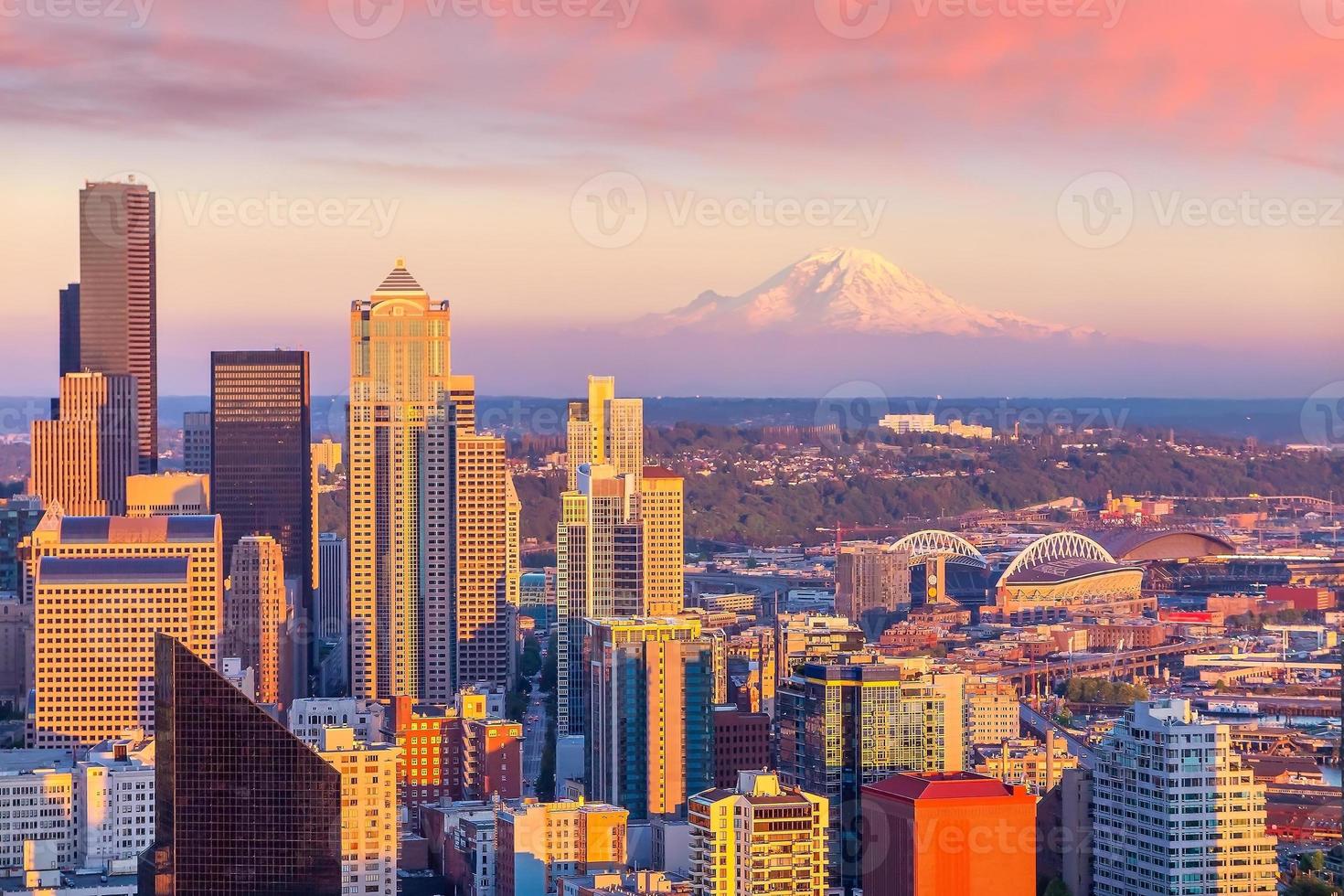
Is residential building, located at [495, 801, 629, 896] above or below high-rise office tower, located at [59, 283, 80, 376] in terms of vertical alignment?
below

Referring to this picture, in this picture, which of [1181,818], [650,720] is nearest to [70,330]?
[650,720]

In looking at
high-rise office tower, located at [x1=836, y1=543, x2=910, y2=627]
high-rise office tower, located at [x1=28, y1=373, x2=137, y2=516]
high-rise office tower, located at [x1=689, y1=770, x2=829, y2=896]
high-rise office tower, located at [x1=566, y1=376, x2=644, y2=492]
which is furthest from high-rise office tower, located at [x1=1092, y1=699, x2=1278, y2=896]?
high-rise office tower, located at [x1=28, y1=373, x2=137, y2=516]

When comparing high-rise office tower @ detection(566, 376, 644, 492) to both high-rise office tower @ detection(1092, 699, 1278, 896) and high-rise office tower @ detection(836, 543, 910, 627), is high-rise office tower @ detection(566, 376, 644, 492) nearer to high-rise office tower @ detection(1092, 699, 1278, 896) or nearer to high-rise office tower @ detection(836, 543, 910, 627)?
high-rise office tower @ detection(836, 543, 910, 627)

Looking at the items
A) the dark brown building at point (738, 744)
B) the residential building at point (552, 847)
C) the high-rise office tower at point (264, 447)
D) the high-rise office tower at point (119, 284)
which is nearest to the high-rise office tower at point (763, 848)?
the residential building at point (552, 847)

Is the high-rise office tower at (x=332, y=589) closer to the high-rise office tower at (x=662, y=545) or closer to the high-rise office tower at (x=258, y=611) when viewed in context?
the high-rise office tower at (x=258, y=611)

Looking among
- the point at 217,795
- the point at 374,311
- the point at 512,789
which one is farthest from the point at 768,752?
the point at 374,311
